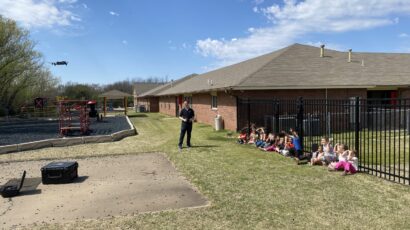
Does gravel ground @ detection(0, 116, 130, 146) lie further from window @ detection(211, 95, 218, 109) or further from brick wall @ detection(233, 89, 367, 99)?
brick wall @ detection(233, 89, 367, 99)

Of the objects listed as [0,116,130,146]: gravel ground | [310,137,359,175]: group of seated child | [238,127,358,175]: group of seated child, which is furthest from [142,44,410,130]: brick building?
[310,137,359,175]: group of seated child

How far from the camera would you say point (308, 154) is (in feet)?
34.4

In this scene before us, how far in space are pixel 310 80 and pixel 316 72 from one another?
4.81 feet

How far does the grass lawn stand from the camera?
17.7 ft

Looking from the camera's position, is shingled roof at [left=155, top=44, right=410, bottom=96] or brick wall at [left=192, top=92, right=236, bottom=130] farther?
brick wall at [left=192, top=92, right=236, bottom=130]

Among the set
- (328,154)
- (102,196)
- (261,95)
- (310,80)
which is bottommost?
(102,196)

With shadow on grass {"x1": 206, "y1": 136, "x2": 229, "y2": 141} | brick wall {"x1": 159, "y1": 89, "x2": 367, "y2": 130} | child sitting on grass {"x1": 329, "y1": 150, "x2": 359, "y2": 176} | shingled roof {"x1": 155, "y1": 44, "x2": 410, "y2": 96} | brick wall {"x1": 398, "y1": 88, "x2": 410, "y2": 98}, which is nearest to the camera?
child sitting on grass {"x1": 329, "y1": 150, "x2": 359, "y2": 176}

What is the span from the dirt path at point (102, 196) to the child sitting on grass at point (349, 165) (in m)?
3.54

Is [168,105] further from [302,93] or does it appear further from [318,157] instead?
[318,157]

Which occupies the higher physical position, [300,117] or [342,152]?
[300,117]

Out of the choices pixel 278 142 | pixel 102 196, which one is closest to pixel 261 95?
pixel 278 142

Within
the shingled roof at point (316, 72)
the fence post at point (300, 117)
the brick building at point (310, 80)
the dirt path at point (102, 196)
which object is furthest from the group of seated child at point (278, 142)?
the dirt path at point (102, 196)

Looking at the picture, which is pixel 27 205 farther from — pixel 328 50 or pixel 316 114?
pixel 328 50

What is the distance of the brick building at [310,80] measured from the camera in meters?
17.0
